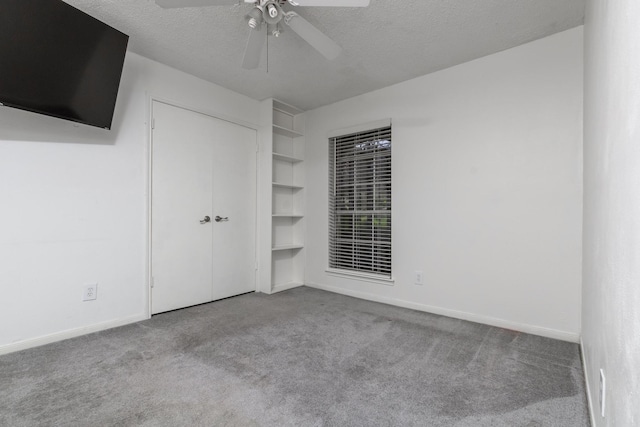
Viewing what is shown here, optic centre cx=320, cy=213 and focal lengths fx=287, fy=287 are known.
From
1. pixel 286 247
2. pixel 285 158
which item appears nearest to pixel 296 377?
pixel 286 247

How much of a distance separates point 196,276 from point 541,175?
3.52m

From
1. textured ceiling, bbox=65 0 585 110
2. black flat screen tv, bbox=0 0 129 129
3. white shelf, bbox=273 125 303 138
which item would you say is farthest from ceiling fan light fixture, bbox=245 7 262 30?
white shelf, bbox=273 125 303 138

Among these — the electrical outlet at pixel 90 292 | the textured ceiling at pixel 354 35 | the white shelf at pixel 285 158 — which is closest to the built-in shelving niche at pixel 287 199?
the white shelf at pixel 285 158

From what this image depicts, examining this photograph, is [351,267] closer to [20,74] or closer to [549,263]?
[549,263]

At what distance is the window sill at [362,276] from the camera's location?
3359 mm

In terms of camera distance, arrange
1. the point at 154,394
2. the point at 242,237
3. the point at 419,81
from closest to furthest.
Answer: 1. the point at 154,394
2. the point at 419,81
3. the point at 242,237

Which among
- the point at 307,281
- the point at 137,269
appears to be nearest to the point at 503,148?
the point at 307,281

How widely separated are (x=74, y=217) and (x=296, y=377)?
222 cm

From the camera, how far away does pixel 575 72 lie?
233 centimetres

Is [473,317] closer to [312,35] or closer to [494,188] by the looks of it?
[494,188]

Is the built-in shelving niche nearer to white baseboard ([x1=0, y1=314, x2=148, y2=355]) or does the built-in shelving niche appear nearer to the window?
the window

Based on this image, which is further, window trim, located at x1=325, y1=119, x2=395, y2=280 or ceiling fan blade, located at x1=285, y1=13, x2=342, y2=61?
window trim, located at x1=325, y1=119, x2=395, y2=280

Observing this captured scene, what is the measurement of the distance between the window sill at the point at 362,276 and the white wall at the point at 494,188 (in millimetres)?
65

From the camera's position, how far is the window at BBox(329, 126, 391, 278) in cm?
344
